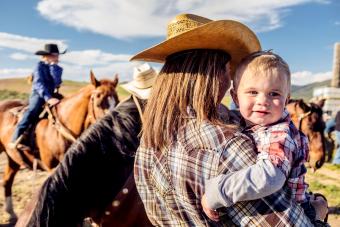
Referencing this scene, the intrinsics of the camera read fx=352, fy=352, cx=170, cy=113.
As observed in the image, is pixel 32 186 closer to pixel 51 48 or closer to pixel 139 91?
pixel 51 48

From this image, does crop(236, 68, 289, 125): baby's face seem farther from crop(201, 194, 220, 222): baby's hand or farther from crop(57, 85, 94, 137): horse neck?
crop(57, 85, 94, 137): horse neck

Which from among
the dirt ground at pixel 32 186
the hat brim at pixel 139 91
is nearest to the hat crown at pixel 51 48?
the dirt ground at pixel 32 186

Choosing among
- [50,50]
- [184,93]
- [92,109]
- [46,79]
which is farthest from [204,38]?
[50,50]

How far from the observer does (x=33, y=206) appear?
1.96 meters

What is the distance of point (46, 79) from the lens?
5.84 metres

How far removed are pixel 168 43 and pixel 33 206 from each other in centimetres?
127

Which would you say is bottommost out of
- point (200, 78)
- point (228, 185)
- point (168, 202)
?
point (168, 202)

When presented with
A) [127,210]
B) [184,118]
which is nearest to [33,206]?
[127,210]

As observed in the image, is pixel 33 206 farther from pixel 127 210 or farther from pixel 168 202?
pixel 168 202

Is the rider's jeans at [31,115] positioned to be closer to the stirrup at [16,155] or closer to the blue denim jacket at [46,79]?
the blue denim jacket at [46,79]

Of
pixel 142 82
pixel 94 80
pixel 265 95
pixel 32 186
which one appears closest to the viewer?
pixel 265 95

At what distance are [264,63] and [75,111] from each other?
4.54 m

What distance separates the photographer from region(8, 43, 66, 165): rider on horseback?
5.52 m

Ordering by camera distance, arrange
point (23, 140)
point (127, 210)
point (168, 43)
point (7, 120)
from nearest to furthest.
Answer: point (168, 43) < point (127, 210) < point (23, 140) < point (7, 120)
